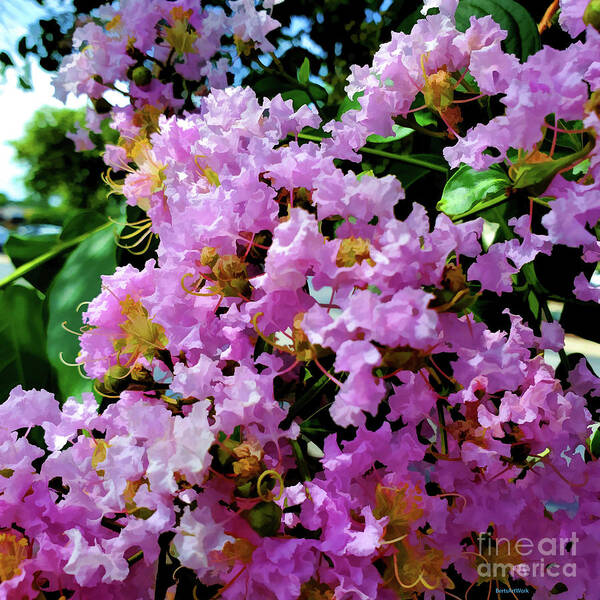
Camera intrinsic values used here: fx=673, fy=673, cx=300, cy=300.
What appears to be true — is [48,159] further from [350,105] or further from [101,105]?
[350,105]

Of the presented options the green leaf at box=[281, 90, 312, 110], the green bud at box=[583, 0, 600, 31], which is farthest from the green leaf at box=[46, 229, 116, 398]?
the green bud at box=[583, 0, 600, 31]

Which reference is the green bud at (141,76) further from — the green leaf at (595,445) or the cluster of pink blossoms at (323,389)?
the green leaf at (595,445)

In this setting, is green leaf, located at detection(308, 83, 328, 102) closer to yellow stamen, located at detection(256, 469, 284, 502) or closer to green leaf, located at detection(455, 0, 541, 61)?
green leaf, located at detection(455, 0, 541, 61)

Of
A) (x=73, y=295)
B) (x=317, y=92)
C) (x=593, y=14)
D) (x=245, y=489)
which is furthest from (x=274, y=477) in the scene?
(x=317, y=92)

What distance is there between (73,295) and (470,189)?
458 millimetres

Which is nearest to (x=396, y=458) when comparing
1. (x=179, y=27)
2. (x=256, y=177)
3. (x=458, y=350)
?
(x=458, y=350)

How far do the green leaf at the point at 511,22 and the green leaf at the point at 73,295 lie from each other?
0.45 meters

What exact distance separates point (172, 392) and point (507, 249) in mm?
237

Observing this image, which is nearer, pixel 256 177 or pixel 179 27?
pixel 256 177

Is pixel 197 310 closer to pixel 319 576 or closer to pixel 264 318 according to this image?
pixel 264 318

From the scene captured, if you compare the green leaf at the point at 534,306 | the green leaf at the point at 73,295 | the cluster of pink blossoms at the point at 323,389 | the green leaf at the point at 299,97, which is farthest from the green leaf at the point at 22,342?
the green leaf at the point at 534,306

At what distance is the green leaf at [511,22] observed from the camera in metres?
0.63

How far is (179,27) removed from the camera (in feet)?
2.52

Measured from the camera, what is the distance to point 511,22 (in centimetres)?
64
